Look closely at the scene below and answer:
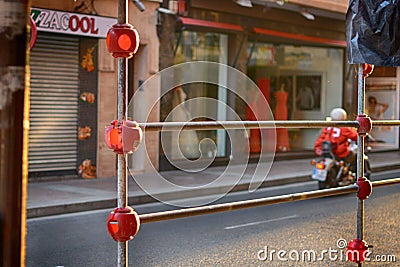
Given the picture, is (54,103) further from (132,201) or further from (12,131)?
(12,131)

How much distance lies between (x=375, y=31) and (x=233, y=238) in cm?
385

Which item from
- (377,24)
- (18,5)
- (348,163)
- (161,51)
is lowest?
(348,163)

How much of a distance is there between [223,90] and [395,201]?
8022mm

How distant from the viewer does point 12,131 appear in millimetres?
1793

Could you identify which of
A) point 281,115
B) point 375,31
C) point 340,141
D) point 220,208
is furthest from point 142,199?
point 281,115

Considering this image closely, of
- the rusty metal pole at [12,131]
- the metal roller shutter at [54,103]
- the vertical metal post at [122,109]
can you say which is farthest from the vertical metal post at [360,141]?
the metal roller shutter at [54,103]

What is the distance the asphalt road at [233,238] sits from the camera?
634 centimetres

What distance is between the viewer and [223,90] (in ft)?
59.3

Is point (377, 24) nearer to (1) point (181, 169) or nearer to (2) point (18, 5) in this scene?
(2) point (18, 5)

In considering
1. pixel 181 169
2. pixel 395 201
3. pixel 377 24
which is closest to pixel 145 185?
pixel 181 169

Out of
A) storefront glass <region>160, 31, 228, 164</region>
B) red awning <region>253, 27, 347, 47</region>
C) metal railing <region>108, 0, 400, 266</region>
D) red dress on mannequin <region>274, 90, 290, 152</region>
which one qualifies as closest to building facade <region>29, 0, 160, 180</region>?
storefront glass <region>160, 31, 228, 164</region>

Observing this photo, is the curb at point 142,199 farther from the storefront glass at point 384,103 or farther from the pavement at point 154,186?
the storefront glass at point 384,103

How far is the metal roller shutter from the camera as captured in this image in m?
13.5

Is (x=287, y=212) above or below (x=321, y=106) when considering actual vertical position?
below
